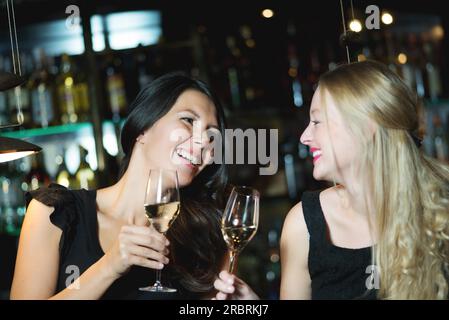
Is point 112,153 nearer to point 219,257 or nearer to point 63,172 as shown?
point 63,172

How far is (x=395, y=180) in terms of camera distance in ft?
5.54

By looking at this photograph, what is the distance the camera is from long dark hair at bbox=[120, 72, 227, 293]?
191cm

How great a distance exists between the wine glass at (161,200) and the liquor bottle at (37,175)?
6.04 feet

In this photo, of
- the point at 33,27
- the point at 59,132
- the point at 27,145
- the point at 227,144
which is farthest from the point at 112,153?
the point at 27,145

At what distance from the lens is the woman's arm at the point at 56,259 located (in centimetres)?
139

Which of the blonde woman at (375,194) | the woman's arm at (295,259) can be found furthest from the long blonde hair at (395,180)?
the woman's arm at (295,259)

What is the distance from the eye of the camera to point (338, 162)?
1.68m

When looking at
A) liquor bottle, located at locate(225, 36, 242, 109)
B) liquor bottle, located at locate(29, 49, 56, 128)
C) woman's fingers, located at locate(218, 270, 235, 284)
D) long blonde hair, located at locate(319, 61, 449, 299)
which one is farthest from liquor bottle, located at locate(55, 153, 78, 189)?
woman's fingers, located at locate(218, 270, 235, 284)

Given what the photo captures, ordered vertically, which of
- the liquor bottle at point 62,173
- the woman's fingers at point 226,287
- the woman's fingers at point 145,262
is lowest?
the woman's fingers at point 226,287

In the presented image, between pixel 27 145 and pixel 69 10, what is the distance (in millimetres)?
1301

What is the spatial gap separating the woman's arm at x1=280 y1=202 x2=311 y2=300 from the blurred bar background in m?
1.19

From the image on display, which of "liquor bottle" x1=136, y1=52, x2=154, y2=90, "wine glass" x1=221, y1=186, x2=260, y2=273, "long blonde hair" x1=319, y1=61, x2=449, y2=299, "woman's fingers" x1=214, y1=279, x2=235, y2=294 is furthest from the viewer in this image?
"liquor bottle" x1=136, y1=52, x2=154, y2=90

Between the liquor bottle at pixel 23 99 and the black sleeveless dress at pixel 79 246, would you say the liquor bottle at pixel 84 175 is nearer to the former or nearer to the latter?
the liquor bottle at pixel 23 99

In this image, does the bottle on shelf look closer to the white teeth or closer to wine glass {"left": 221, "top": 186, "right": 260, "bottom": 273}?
the white teeth
